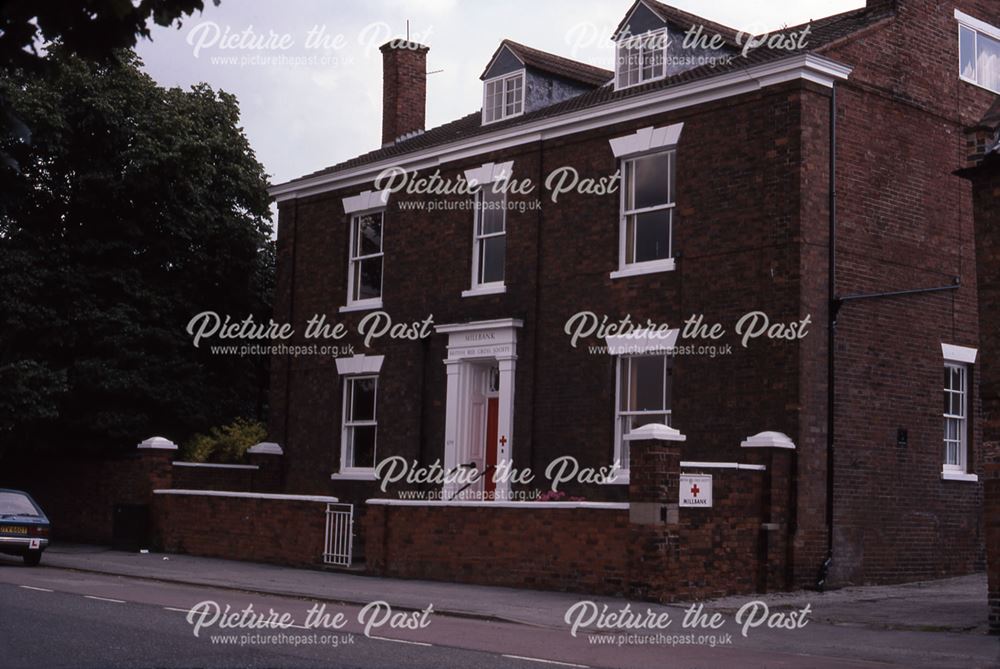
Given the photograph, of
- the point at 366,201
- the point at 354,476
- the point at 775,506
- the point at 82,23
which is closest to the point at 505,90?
the point at 366,201

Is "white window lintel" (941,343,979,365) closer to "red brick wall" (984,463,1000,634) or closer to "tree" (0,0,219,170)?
"red brick wall" (984,463,1000,634)

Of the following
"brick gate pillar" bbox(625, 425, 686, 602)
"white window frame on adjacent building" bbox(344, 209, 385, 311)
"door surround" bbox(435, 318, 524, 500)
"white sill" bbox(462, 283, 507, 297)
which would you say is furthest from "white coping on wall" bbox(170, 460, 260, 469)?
"brick gate pillar" bbox(625, 425, 686, 602)

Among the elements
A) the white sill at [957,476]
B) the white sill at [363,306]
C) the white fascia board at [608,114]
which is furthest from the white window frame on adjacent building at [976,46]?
the white sill at [363,306]

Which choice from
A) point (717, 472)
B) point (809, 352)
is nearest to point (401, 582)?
point (717, 472)

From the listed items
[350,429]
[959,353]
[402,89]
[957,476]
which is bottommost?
[957,476]

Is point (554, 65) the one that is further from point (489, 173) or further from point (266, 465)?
point (266, 465)

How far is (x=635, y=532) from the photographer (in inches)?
636

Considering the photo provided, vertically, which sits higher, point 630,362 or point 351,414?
point 630,362

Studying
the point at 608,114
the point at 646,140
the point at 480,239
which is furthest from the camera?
the point at 480,239

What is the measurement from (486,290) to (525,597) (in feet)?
25.8

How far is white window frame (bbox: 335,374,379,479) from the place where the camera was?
24984mm

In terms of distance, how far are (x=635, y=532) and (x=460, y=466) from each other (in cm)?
717

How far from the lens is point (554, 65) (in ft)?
81.7

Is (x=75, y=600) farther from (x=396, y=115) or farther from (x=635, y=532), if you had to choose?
(x=396, y=115)
